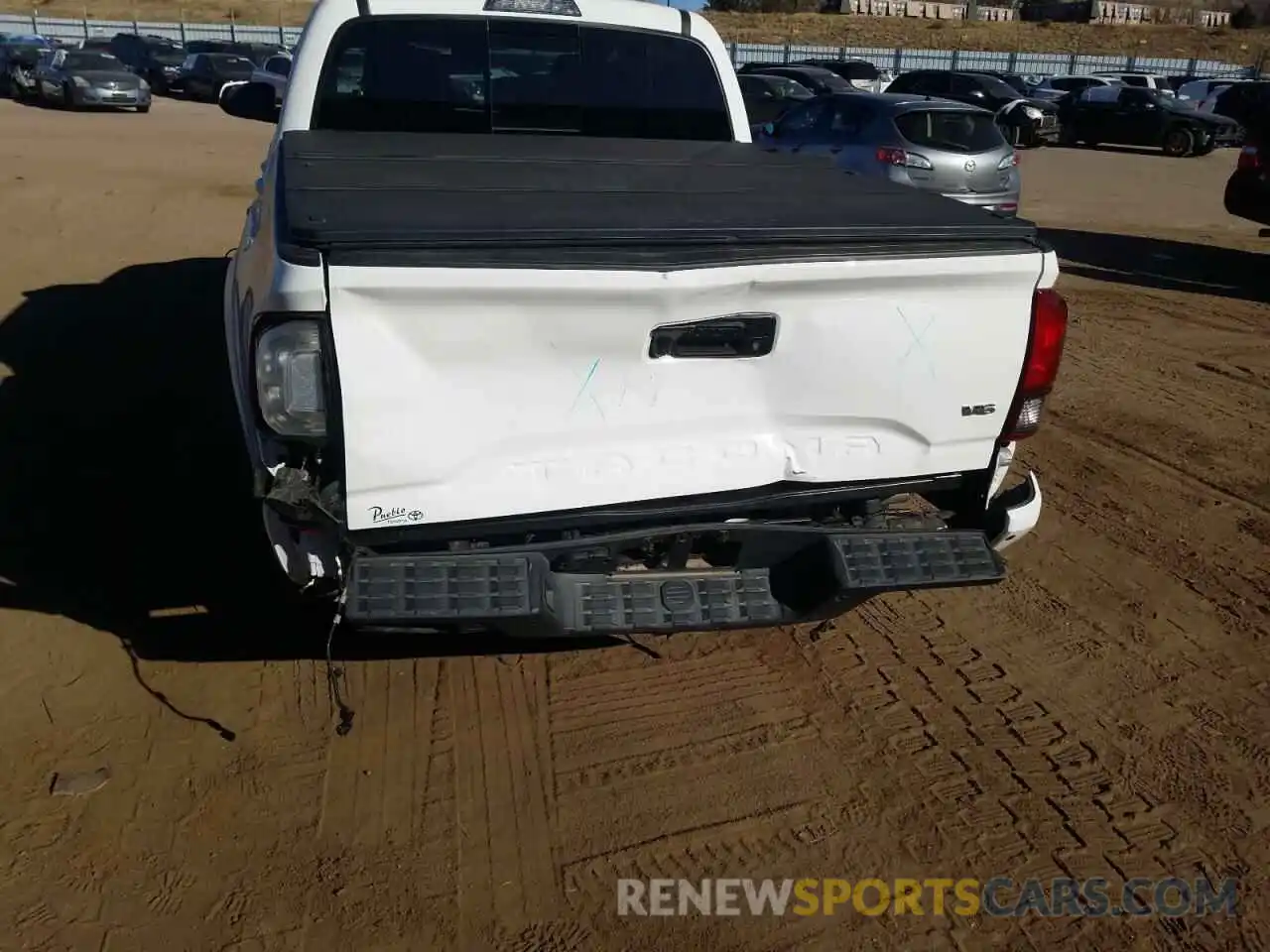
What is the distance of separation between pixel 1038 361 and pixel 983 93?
26.1 metres

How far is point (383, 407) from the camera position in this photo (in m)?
2.59

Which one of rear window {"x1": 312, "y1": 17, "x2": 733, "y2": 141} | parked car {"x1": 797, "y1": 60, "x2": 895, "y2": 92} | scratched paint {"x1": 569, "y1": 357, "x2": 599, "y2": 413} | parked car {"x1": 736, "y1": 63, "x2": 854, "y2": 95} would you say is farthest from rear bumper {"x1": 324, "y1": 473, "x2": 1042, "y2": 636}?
parked car {"x1": 797, "y1": 60, "x2": 895, "y2": 92}

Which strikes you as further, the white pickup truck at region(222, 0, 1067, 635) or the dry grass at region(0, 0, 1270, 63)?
the dry grass at region(0, 0, 1270, 63)

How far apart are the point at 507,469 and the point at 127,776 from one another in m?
1.47

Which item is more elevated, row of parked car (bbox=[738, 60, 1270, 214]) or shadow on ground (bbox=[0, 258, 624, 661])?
row of parked car (bbox=[738, 60, 1270, 214])

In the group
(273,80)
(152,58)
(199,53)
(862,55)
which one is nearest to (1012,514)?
(273,80)

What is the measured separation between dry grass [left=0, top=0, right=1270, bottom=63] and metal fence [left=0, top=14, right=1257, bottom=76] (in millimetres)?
6708

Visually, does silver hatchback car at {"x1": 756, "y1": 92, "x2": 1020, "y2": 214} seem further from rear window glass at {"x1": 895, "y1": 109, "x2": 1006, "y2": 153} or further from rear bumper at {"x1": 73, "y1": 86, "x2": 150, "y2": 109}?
rear bumper at {"x1": 73, "y1": 86, "x2": 150, "y2": 109}

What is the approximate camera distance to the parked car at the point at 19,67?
26.2 metres

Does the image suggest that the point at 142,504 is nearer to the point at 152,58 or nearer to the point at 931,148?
the point at 931,148

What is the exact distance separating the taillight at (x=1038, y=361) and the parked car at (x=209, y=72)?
30.6 m

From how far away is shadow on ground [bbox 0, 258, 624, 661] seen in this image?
381 cm

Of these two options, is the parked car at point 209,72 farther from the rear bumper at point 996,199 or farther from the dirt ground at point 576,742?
the dirt ground at point 576,742

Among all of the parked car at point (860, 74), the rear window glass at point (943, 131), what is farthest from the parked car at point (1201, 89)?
the rear window glass at point (943, 131)
